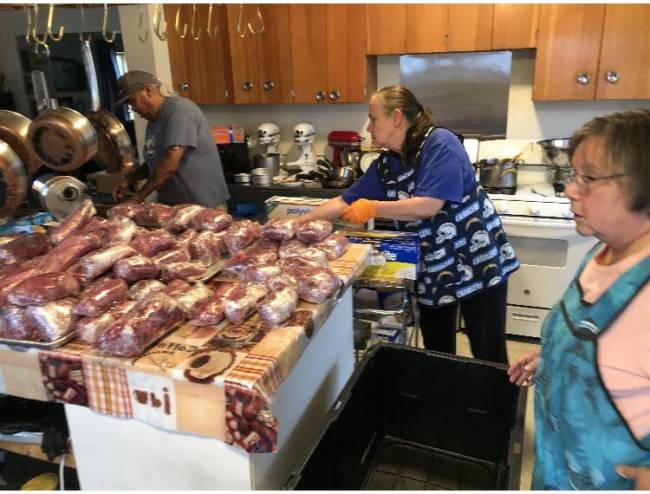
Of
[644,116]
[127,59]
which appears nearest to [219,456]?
[644,116]

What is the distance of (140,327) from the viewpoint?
1109mm

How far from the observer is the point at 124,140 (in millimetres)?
2244

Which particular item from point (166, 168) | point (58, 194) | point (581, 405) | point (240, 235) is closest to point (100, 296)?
point (240, 235)

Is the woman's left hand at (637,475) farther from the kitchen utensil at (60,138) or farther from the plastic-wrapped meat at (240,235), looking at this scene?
the kitchen utensil at (60,138)

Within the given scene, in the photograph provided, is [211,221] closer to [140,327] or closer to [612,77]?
[140,327]

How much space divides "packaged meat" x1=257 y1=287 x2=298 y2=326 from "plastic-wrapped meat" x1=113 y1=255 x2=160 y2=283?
A: 370 mm

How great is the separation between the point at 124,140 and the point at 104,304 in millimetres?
1227

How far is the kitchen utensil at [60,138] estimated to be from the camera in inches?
69.3

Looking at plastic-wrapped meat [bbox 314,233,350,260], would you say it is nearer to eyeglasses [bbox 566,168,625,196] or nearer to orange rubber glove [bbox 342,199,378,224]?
orange rubber glove [bbox 342,199,378,224]

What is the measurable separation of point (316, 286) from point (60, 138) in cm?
110

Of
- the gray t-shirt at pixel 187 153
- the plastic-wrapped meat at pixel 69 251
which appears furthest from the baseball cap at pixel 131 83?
the plastic-wrapped meat at pixel 69 251

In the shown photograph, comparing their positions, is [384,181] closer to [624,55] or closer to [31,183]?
[31,183]

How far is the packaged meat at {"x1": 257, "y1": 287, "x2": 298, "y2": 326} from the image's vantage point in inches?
46.8

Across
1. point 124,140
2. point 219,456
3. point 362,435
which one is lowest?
point 362,435
